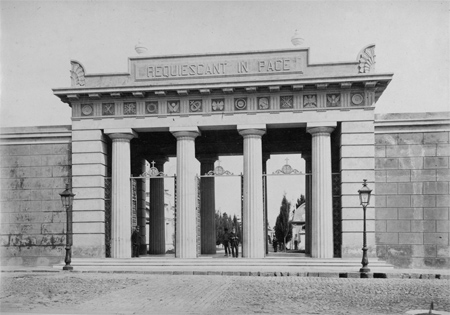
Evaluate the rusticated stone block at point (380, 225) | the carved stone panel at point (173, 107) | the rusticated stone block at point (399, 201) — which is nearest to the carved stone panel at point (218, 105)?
the carved stone panel at point (173, 107)

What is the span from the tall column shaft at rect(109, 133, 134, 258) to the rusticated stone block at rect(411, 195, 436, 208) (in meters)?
12.8

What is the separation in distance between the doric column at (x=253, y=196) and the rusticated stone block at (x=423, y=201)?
21.9ft

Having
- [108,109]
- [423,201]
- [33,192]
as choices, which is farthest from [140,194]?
[423,201]

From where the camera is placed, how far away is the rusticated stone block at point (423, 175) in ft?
87.5

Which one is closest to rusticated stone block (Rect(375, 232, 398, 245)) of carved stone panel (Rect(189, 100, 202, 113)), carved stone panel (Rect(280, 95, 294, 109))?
carved stone panel (Rect(280, 95, 294, 109))

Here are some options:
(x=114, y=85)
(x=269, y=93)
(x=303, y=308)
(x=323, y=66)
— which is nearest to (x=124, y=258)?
(x=114, y=85)

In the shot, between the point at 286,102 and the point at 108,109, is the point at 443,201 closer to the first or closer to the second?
the point at 286,102

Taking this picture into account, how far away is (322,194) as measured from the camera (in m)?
26.7

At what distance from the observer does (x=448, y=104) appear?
26.0 meters

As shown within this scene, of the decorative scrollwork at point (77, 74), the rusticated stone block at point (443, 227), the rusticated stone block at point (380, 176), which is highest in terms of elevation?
the decorative scrollwork at point (77, 74)

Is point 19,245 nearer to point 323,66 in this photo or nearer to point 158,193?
point 158,193

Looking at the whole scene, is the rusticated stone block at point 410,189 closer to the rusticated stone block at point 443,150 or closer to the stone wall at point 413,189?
the stone wall at point 413,189

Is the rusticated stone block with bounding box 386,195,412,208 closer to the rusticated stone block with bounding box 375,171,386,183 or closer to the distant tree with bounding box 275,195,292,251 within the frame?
the rusticated stone block with bounding box 375,171,386,183

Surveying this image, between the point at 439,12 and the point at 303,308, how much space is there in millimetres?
9089
